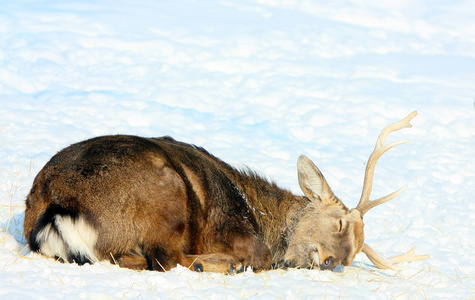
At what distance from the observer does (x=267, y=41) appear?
17203mm

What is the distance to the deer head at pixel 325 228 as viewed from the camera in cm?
589

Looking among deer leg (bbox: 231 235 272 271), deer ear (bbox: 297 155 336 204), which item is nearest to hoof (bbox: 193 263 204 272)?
deer leg (bbox: 231 235 272 271)

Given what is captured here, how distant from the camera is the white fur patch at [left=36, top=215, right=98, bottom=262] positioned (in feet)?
15.2

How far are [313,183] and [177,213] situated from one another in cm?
180

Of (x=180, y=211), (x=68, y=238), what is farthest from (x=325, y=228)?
(x=68, y=238)

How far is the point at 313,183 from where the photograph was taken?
621 cm

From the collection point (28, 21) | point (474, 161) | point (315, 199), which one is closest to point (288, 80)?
point (474, 161)

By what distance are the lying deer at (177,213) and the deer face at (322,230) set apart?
0.03ft

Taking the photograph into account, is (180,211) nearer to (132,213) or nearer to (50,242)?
(132,213)

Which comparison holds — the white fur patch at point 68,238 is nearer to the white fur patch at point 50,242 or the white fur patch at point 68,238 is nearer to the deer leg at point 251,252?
the white fur patch at point 50,242

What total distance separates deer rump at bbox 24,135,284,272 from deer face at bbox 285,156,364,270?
546 mm

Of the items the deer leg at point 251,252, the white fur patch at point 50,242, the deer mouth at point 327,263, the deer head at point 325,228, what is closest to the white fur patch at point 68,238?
the white fur patch at point 50,242

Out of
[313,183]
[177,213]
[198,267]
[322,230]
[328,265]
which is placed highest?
[313,183]

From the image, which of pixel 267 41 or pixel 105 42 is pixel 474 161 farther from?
pixel 105 42
